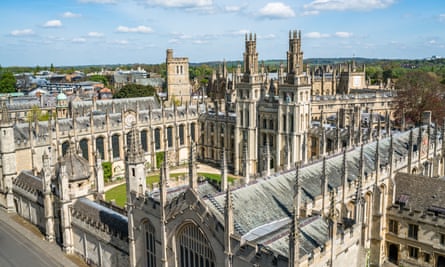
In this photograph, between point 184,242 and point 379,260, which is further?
point 379,260

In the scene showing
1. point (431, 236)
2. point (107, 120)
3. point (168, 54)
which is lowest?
point (431, 236)

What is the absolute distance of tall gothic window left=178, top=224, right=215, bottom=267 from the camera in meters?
19.8

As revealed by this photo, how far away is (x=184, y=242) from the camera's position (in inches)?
823

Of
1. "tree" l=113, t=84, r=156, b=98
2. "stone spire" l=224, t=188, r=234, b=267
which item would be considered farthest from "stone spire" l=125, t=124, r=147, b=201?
"tree" l=113, t=84, r=156, b=98

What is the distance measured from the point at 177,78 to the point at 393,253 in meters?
62.4

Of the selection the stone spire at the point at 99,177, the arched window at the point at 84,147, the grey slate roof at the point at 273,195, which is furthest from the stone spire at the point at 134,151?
the arched window at the point at 84,147

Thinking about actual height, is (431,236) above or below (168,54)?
below

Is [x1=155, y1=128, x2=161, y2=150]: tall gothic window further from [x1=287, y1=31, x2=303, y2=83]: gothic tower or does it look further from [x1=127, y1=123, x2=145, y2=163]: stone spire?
[x1=127, y1=123, x2=145, y2=163]: stone spire

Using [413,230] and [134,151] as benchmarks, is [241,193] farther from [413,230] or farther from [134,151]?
[413,230]

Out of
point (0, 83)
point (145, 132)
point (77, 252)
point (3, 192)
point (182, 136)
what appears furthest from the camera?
point (0, 83)

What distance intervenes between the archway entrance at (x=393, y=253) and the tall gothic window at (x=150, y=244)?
18393mm

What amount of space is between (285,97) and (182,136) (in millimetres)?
20728

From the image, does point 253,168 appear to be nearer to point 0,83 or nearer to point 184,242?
point 184,242

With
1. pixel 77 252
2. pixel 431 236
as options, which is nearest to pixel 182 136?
pixel 77 252
